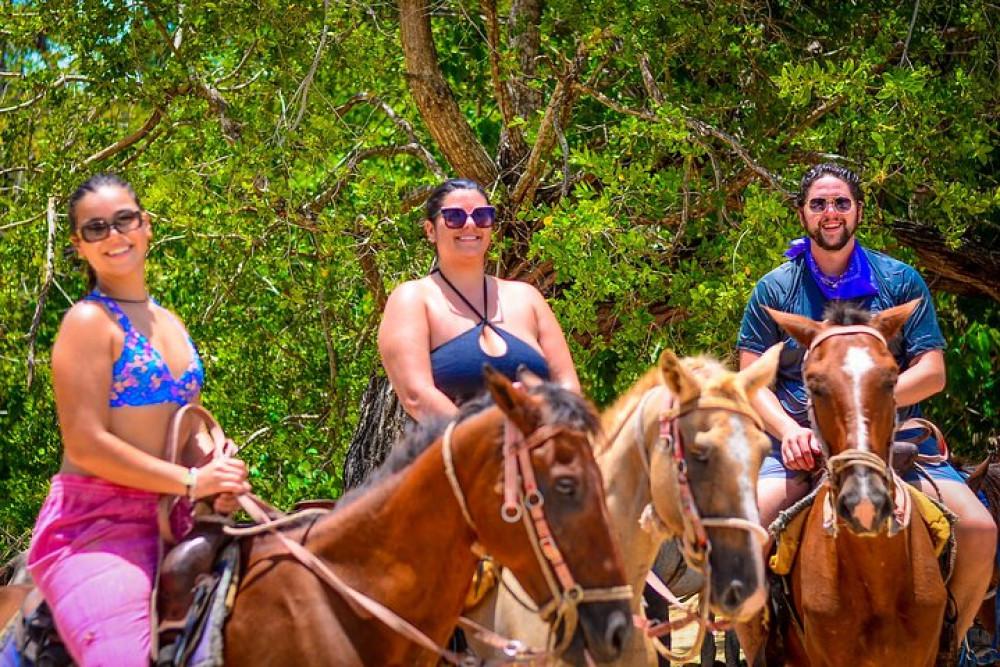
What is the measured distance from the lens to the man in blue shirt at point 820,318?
→ 5.59 metres

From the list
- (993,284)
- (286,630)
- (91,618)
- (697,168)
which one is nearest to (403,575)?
(286,630)

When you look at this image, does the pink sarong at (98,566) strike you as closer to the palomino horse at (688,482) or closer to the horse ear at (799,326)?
the palomino horse at (688,482)

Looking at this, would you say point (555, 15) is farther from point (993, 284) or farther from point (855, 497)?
point (855, 497)

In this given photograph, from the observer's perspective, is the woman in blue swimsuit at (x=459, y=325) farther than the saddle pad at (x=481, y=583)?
Yes

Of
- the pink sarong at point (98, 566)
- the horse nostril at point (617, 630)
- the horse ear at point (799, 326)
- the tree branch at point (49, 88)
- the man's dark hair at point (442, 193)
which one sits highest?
the tree branch at point (49, 88)

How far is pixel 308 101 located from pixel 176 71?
870 mm

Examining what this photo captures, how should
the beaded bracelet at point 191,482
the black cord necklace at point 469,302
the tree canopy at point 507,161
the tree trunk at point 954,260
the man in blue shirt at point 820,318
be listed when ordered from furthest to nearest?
1. the tree trunk at point 954,260
2. the tree canopy at point 507,161
3. the man in blue shirt at point 820,318
4. the black cord necklace at point 469,302
5. the beaded bracelet at point 191,482

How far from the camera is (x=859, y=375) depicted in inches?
199

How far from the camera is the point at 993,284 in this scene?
9.86m

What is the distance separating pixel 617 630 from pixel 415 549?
0.61 metres

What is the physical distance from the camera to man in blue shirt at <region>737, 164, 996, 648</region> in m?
5.59

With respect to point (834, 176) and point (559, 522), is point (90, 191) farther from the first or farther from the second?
point (834, 176)

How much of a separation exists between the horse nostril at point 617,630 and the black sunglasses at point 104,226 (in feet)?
5.79

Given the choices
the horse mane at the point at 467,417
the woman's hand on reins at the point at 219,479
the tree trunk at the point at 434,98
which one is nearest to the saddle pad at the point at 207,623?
the woman's hand on reins at the point at 219,479
